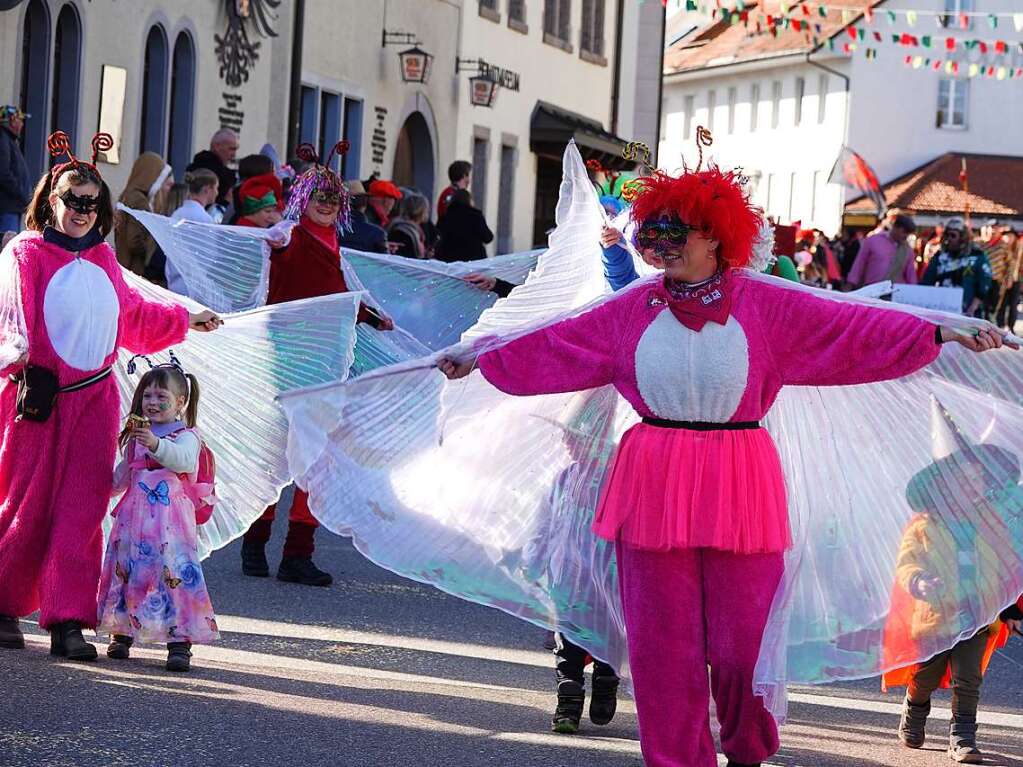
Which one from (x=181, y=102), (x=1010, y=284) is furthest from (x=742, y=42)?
(x=181, y=102)

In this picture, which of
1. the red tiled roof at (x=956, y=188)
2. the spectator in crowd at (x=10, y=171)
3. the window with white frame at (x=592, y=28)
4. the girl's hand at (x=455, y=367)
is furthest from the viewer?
the red tiled roof at (x=956, y=188)

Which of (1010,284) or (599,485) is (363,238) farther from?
(1010,284)

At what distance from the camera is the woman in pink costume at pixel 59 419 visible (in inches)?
286

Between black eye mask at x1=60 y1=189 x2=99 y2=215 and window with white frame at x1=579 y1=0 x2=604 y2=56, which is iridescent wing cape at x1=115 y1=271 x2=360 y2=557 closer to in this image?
black eye mask at x1=60 y1=189 x2=99 y2=215

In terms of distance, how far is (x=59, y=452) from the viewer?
7.32 meters

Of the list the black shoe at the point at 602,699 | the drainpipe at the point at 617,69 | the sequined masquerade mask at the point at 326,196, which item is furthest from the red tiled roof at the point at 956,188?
the black shoe at the point at 602,699

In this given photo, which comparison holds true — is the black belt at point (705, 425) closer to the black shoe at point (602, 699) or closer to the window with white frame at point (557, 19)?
the black shoe at point (602, 699)

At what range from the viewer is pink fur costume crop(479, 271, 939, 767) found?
18.4 feet

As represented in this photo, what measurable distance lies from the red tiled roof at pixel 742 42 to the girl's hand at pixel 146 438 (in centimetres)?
6021

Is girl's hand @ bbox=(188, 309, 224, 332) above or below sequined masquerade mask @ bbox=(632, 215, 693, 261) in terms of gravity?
below

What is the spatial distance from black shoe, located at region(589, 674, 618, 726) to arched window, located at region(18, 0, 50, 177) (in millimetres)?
12108

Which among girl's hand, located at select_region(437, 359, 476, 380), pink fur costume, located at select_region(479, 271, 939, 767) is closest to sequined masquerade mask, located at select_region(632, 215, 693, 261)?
pink fur costume, located at select_region(479, 271, 939, 767)

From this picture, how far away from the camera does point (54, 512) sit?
734 centimetres

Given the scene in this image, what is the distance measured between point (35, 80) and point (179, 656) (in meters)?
11.9
